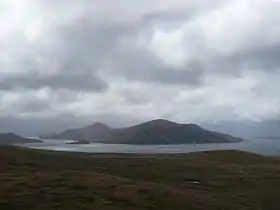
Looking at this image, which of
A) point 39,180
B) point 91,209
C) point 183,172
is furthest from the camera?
point 183,172

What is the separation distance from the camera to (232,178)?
6556 cm

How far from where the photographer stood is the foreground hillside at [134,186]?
46469 millimetres

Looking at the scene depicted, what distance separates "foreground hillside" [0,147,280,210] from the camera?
46469 millimetres

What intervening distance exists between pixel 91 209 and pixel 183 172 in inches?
1199

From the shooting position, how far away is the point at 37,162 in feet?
253

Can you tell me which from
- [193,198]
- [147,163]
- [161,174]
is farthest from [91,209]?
[147,163]

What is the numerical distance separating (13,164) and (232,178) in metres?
32.5

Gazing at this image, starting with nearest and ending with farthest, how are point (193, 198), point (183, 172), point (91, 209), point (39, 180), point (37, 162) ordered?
1. point (91, 209)
2. point (193, 198)
3. point (39, 180)
4. point (183, 172)
5. point (37, 162)

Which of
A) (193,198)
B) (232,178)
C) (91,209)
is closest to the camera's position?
(91,209)

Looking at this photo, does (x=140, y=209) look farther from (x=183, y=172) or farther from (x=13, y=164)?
(x=13, y=164)

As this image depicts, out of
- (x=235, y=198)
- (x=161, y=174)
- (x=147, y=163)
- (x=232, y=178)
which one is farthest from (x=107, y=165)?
(x=235, y=198)

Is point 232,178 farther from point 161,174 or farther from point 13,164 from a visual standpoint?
point 13,164

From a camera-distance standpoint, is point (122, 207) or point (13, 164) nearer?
point (122, 207)

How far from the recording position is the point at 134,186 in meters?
52.8
